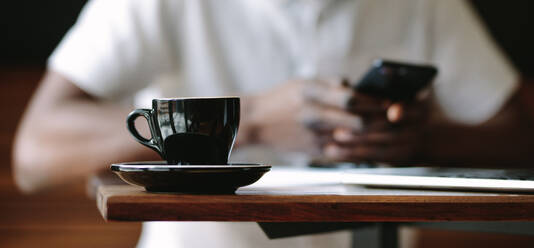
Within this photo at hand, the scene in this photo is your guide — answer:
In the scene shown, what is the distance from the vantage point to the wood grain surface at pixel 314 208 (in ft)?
1.14

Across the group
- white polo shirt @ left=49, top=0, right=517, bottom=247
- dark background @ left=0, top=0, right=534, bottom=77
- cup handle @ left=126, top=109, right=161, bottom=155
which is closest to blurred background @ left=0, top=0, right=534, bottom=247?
dark background @ left=0, top=0, right=534, bottom=77

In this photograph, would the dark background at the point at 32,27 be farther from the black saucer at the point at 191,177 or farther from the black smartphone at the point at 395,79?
the black saucer at the point at 191,177

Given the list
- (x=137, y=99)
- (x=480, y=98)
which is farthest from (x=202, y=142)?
(x=480, y=98)

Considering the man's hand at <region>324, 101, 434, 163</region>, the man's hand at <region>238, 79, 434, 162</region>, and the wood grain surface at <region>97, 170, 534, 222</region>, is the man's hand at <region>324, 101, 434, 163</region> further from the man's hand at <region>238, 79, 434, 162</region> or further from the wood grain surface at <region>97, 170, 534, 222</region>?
the wood grain surface at <region>97, 170, 534, 222</region>

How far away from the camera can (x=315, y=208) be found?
1.20ft

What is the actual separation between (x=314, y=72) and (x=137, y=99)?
401 mm

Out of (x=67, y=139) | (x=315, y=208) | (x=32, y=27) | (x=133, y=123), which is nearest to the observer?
(x=315, y=208)

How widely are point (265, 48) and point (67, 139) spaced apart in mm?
Answer: 420

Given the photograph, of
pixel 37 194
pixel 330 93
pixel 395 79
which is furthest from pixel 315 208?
pixel 37 194

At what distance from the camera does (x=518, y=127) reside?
4.42 ft

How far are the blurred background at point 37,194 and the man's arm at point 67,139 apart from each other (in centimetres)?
98

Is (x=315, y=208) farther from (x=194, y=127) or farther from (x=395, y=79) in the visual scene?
(x=395, y=79)

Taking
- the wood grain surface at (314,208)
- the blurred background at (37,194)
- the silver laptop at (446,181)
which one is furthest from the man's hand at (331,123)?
the blurred background at (37,194)

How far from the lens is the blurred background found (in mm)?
2027
